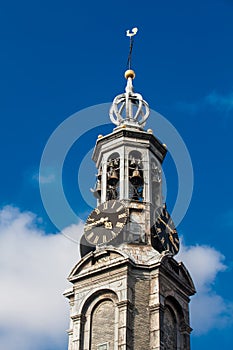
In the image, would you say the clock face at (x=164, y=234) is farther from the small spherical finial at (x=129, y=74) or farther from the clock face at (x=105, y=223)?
the small spherical finial at (x=129, y=74)

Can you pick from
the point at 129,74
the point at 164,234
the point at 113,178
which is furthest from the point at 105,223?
the point at 129,74

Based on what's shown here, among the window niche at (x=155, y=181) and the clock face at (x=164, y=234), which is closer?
the clock face at (x=164, y=234)

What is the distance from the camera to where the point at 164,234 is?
51969 millimetres

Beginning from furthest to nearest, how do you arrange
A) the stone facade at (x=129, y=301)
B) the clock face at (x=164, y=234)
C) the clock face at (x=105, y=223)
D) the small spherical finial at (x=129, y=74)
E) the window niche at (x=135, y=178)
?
the small spherical finial at (x=129, y=74) < the window niche at (x=135, y=178) < the clock face at (x=164, y=234) < the clock face at (x=105, y=223) < the stone facade at (x=129, y=301)

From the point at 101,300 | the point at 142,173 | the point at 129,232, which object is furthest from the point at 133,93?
the point at 101,300

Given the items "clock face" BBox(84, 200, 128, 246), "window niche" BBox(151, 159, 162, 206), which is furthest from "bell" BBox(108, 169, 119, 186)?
"clock face" BBox(84, 200, 128, 246)

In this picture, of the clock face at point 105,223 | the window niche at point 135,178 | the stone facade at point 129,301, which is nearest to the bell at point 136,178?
the window niche at point 135,178

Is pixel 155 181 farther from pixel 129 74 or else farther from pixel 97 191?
pixel 129 74

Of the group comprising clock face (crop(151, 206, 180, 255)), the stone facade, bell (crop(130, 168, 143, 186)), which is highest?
bell (crop(130, 168, 143, 186))

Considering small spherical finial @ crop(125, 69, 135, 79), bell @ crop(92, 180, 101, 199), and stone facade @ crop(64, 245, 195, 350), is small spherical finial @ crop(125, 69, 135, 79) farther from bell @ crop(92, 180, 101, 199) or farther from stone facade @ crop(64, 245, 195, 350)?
stone facade @ crop(64, 245, 195, 350)

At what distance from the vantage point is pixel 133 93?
198 ft

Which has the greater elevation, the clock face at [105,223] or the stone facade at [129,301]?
the clock face at [105,223]

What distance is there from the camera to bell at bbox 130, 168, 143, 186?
178ft

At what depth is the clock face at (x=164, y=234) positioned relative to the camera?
51250mm
